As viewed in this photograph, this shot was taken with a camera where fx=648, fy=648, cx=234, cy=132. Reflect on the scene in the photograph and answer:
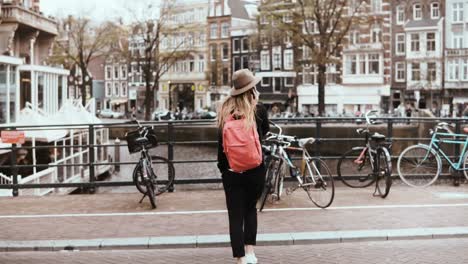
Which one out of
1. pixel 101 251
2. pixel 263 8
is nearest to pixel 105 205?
pixel 101 251

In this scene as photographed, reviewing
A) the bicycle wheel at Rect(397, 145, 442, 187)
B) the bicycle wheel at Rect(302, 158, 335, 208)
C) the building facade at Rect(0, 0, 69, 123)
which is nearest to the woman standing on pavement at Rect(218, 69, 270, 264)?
the bicycle wheel at Rect(302, 158, 335, 208)

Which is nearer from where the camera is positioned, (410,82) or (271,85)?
(410,82)

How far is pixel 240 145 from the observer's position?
199 inches

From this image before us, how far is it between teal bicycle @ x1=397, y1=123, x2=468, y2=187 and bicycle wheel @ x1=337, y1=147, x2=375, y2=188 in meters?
0.72

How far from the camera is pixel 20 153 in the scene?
62.7 ft

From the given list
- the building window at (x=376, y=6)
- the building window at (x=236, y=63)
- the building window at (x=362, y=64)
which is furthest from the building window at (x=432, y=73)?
the building window at (x=236, y=63)

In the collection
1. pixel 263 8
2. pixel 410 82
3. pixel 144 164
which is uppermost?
pixel 263 8

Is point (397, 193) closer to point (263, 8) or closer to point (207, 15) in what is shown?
point (263, 8)

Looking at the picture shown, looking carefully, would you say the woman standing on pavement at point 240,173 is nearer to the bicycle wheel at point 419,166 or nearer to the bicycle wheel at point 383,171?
the bicycle wheel at point 383,171

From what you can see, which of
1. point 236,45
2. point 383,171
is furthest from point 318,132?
point 236,45

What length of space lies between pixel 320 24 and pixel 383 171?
103 ft

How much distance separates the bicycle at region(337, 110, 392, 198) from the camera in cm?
915

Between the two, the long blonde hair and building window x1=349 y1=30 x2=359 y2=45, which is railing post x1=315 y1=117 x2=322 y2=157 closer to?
the long blonde hair

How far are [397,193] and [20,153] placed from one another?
13.1 m
